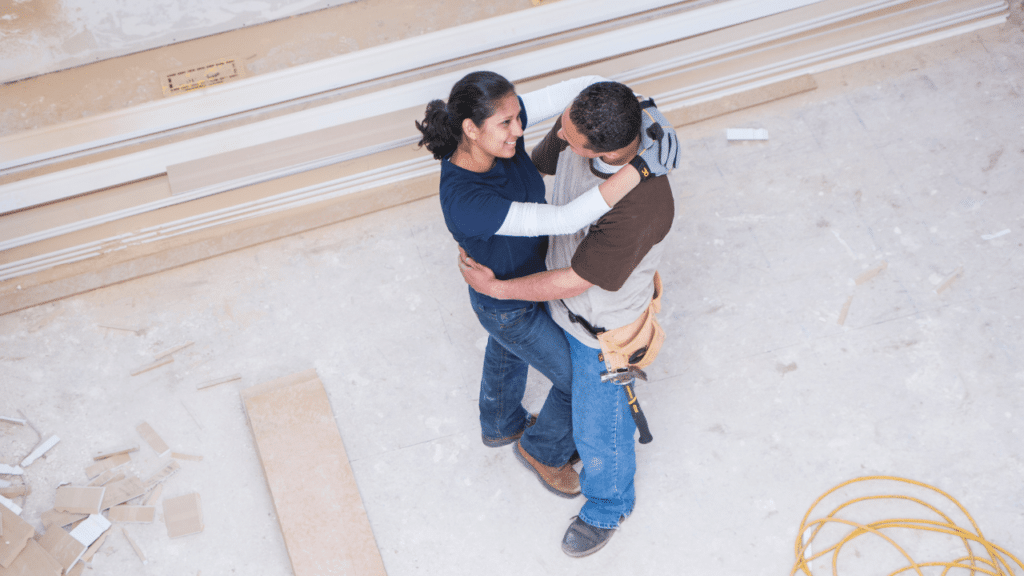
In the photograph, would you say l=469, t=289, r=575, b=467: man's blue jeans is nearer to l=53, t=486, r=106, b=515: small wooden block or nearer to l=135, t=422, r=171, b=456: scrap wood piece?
l=135, t=422, r=171, b=456: scrap wood piece

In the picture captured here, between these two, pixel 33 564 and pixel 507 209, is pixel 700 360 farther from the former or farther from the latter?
pixel 33 564

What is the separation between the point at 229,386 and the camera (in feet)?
9.70

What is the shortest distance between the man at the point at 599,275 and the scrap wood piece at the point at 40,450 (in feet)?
6.57

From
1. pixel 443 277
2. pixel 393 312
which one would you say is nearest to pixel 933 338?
pixel 443 277

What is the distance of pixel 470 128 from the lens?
191 cm

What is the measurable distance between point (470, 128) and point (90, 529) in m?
2.22

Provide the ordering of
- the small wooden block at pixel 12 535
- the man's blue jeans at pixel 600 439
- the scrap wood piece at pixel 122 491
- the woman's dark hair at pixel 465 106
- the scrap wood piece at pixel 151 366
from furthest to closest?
1. the scrap wood piece at pixel 151 366
2. the scrap wood piece at pixel 122 491
3. the small wooden block at pixel 12 535
4. the man's blue jeans at pixel 600 439
5. the woman's dark hair at pixel 465 106

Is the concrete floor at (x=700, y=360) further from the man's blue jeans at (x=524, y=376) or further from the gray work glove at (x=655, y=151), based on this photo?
the gray work glove at (x=655, y=151)

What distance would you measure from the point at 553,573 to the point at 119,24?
10.9 feet

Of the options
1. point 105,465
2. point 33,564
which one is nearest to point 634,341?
point 105,465

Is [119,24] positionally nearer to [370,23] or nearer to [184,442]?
[370,23]

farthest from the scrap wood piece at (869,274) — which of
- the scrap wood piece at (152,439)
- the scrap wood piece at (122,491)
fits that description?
the scrap wood piece at (122,491)

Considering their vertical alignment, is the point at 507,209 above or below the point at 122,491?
above

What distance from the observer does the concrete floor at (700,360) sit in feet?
8.91
